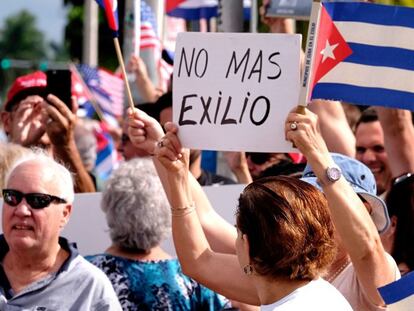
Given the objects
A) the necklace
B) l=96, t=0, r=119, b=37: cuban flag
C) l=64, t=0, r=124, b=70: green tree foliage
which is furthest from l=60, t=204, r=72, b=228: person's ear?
l=64, t=0, r=124, b=70: green tree foliage

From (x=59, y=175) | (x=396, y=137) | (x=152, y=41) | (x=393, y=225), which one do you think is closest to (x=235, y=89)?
(x=59, y=175)

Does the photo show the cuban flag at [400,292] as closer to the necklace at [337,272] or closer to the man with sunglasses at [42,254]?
the necklace at [337,272]

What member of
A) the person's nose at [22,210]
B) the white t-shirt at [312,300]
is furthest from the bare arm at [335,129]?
the white t-shirt at [312,300]

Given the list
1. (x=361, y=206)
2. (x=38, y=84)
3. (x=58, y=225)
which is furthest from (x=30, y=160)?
(x=38, y=84)

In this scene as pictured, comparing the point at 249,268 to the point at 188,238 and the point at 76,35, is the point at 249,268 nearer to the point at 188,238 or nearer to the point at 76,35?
the point at 188,238

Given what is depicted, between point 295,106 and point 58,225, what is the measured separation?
1234mm

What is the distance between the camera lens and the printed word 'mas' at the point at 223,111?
470 centimetres

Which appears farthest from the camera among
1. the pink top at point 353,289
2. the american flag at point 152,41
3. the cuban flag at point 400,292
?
the american flag at point 152,41

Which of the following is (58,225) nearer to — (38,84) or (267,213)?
(267,213)

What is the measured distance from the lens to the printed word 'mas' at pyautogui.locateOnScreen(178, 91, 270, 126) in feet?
15.4

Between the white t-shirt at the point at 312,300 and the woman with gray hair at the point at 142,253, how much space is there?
165 cm

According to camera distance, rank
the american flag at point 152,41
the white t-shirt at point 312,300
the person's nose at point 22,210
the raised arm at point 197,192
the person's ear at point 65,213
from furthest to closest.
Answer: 1. the american flag at point 152,41
2. the person's ear at point 65,213
3. the person's nose at point 22,210
4. the raised arm at point 197,192
5. the white t-shirt at point 312,300

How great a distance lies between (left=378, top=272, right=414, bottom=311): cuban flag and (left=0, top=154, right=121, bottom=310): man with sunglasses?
4.30 ft

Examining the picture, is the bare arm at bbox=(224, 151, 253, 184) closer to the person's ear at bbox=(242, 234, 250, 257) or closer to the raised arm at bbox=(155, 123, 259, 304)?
the raised arm at bbox=(155, 123, 259, 304)
